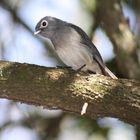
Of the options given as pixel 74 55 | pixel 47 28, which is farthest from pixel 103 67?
pixel 47 28

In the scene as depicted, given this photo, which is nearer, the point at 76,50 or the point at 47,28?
the point at 76,50

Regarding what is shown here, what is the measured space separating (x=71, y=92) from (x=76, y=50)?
60.3 inches

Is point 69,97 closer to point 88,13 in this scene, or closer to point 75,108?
point 75,108

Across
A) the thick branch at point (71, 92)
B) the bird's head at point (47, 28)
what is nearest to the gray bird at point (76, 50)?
the bird's head at point (47, 28)

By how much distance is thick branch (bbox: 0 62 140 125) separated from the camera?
451 cm

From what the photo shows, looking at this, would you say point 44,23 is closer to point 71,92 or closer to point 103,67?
point 103,67

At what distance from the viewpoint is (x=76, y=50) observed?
5996 mm

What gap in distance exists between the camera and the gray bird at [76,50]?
19.5ft

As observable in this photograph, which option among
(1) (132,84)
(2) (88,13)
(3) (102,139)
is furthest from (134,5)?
(1) (132,84)

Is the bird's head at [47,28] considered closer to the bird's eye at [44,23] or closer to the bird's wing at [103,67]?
the bird's eye at [44,23]

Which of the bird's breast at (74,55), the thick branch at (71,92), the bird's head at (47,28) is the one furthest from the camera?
the bird's head at (47,28)

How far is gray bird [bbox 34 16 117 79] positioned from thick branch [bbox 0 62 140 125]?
1269 millimetres

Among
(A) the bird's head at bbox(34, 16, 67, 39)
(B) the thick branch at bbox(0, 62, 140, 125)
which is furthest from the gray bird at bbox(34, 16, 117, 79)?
(B) the thick branch at bbox(0, 62, 140, 125)

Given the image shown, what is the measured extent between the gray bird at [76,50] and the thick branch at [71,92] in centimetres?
127
